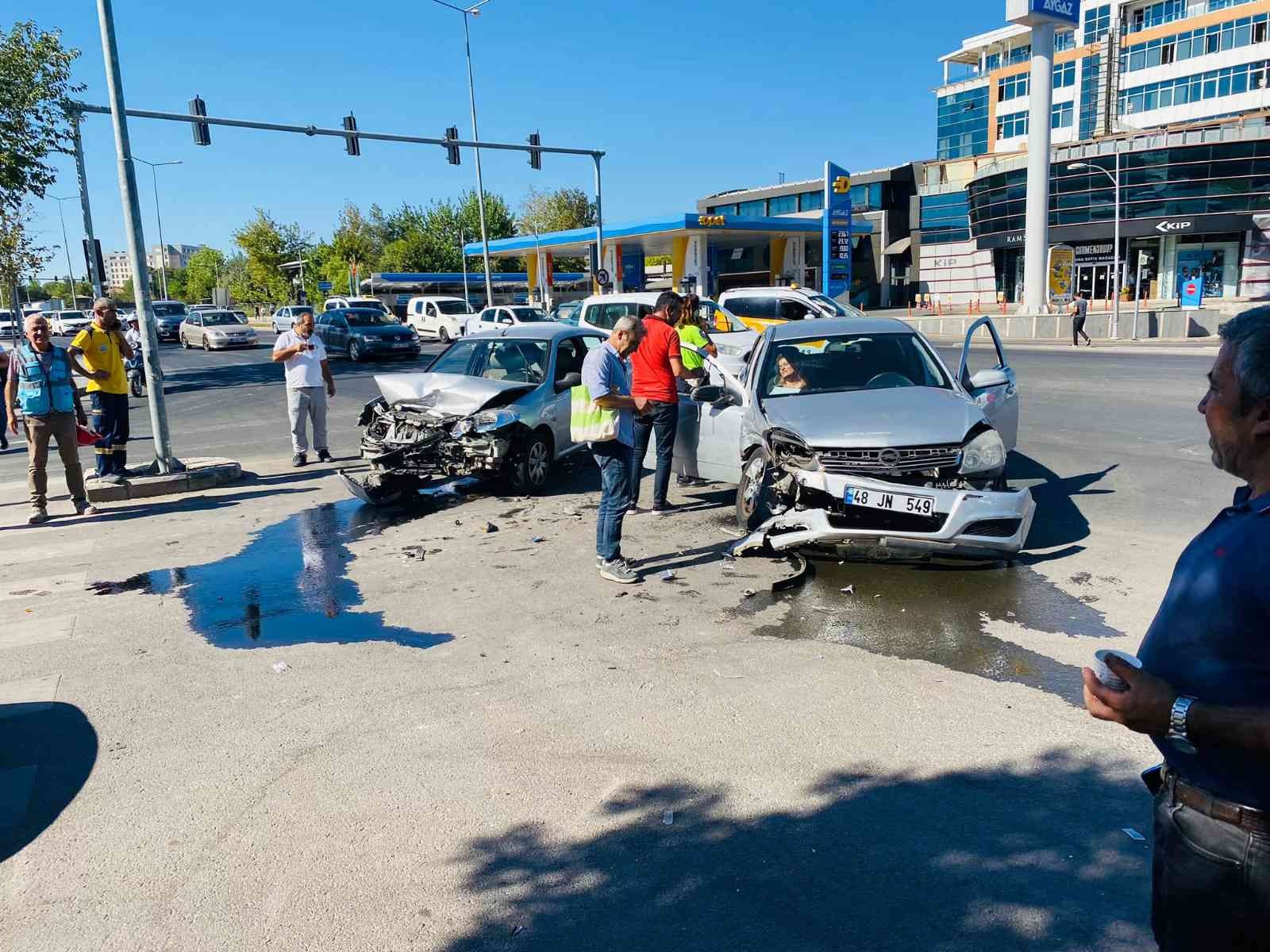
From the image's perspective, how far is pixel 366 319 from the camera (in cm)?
3050

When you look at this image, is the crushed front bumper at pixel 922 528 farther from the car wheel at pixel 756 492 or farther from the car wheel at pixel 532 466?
the car wheel at pixel 532 466

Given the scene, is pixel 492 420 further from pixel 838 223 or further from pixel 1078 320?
pixel 838 223

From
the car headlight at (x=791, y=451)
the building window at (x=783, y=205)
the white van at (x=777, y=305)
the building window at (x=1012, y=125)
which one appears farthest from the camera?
the building window at (x=783, y=205)

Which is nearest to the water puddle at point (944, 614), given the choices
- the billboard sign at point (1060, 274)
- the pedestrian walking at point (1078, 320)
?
the pedestrian walking at point (1078, 320)

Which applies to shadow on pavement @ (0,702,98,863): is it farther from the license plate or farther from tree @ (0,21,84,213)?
tree @ (0,21,84,213)

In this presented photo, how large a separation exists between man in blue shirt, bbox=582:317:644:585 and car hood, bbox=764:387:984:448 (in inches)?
48.2

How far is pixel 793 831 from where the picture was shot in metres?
3.39

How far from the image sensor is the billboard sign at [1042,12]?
123ft

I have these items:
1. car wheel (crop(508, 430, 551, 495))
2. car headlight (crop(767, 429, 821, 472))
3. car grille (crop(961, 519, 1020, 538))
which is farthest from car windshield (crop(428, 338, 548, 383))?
car grille (crop(961, 519, 1020, 538))

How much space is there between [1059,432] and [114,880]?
1217 cm

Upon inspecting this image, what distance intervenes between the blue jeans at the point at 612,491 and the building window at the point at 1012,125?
2726 inches

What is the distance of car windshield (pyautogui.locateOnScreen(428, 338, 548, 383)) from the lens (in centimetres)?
1020

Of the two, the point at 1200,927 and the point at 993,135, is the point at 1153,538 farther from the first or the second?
the point at 993,135

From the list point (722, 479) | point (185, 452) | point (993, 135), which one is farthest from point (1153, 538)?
point (993, 135)
